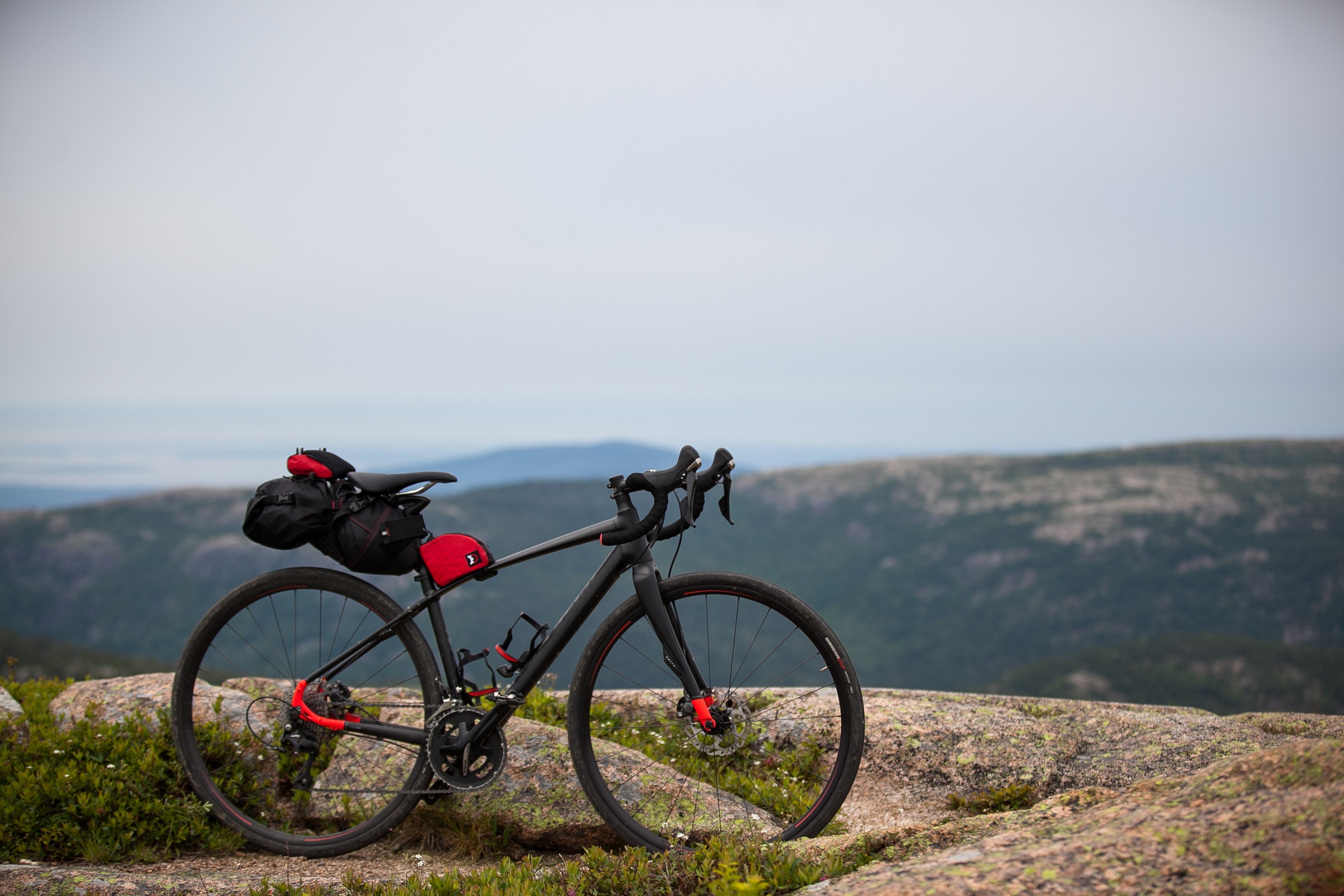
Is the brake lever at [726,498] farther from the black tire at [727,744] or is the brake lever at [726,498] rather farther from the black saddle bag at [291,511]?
the black saddle bag at [291,511]

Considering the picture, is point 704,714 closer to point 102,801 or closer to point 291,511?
point 291,511

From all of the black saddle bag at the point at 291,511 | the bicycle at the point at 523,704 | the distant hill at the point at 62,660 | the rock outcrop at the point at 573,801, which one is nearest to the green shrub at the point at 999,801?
the bicycle at the point at 523,704

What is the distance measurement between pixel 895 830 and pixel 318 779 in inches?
145

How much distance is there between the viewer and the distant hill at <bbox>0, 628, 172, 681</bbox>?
8712cm

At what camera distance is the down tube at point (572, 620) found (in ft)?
14.0

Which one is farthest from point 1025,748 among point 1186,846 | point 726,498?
point 726,498

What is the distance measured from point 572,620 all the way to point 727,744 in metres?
1.20

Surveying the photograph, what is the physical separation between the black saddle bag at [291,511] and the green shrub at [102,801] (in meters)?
1.78

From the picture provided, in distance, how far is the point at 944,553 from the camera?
16062 centimetres

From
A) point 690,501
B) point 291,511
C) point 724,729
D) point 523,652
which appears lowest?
point 724,729

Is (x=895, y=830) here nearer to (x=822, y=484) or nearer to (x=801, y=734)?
(x=801, y=734)

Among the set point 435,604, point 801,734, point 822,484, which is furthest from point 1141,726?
point 822,484

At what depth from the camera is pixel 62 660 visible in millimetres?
96438

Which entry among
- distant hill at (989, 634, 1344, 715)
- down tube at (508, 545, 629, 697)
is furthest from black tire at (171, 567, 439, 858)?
distant hill at (989, 634, 1344, 715)
